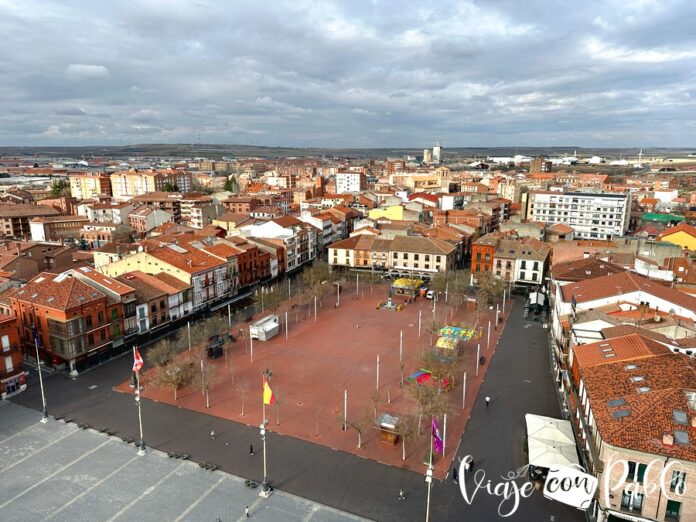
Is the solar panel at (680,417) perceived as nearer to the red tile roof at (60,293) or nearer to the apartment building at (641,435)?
the apartment building at (641,435)

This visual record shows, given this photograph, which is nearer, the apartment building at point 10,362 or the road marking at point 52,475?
the road marking at point 52,475

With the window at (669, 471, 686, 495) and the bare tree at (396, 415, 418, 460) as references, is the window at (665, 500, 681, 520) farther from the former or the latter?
the bare tree at (396, 415, 418, 460)

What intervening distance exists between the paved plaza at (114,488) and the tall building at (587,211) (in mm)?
99078

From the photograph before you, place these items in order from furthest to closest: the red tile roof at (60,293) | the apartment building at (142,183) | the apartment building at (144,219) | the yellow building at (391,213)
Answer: the apartment building at (142,183)
the apartment building at (144,219)
the yellow building at (391,213)
the red tile roof at (60,293)

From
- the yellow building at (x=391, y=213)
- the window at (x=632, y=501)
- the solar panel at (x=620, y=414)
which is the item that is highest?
the yellow building at (x=391, y=213)

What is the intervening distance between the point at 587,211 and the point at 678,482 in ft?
310

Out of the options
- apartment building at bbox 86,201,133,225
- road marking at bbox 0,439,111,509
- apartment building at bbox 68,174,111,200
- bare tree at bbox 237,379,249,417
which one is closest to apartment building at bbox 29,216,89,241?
apartment building at bbox 86,201,133,225

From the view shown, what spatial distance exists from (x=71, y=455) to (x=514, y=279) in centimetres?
6175

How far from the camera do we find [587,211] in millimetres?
106438

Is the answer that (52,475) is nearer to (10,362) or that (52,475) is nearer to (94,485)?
(94,485)

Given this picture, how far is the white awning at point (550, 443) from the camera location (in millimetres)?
29422

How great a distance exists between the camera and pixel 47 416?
123ft

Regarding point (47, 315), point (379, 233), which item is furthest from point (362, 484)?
point (379, 233)

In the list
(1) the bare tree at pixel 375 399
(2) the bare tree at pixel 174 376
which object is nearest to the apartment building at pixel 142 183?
(2) the bare tree at pixel 174 376
